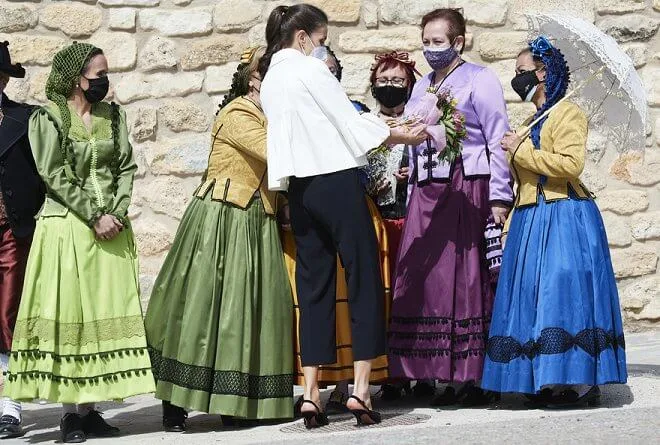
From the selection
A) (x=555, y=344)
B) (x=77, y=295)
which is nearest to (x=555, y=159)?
(x=555, y=344)

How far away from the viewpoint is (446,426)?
527 cm

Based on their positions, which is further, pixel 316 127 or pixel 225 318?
pixel 225 318

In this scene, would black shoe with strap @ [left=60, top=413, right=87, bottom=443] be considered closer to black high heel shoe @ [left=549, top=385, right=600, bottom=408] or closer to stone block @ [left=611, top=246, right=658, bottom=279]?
black high heel shoe @ [left=549, top=385, right=600, bottom=408]

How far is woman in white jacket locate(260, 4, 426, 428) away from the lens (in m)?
5.35

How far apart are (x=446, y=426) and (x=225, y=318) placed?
3.45 feet

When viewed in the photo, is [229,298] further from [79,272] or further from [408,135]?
[408,135]

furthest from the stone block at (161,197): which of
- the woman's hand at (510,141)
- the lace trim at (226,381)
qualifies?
the woman's hand at (510,141)

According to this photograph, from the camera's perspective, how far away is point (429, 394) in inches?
249

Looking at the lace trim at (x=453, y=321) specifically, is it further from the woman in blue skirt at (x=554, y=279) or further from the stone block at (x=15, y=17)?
the stone block at (x=15, y=17)

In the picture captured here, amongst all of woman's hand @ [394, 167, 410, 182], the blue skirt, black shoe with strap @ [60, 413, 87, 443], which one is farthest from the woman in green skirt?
the blue skirt

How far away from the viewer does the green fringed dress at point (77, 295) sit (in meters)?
5.54

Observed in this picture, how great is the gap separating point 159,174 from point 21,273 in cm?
171

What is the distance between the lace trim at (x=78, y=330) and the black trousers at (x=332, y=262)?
0.74 meters

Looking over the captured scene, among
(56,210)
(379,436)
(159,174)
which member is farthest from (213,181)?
(159,174)
